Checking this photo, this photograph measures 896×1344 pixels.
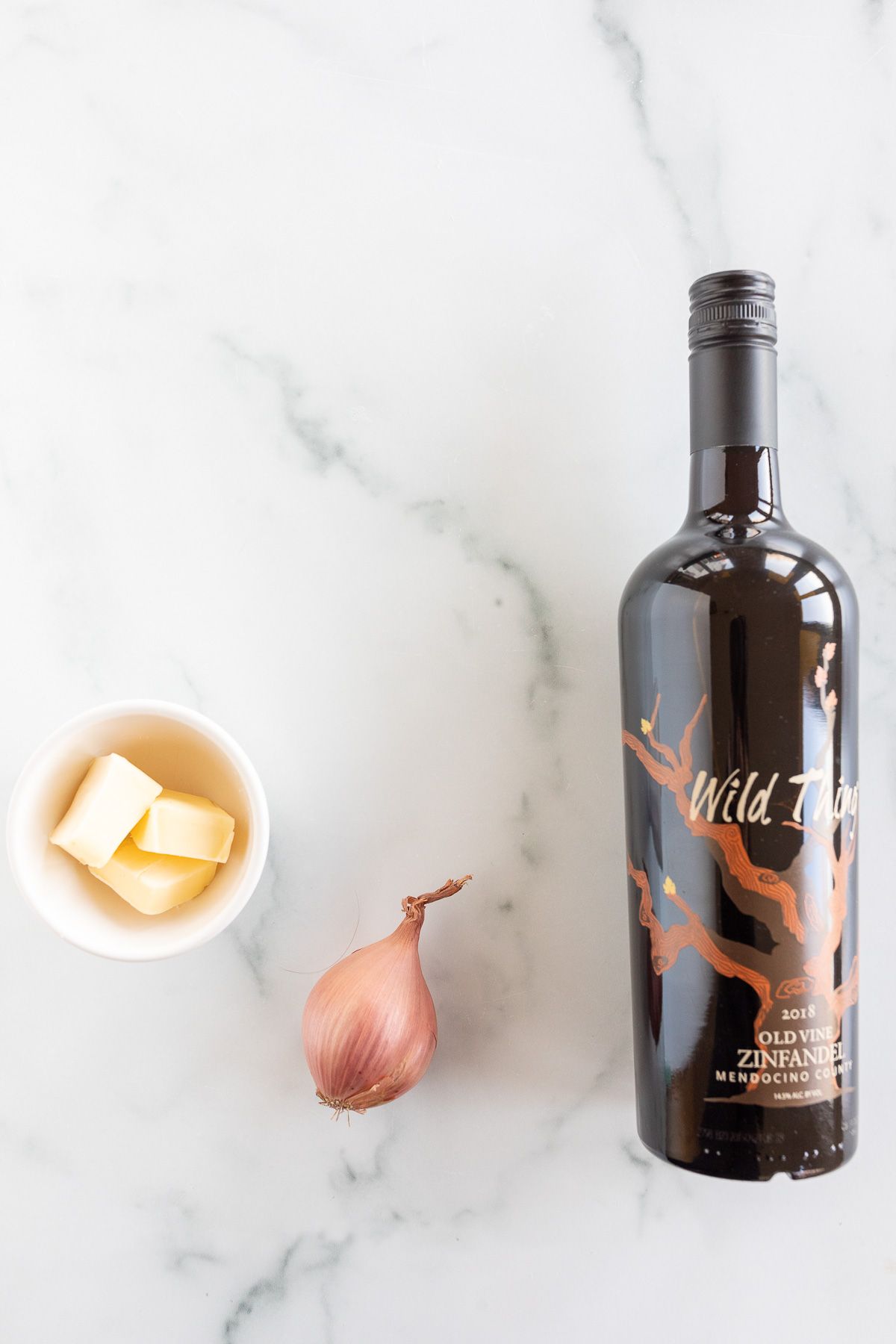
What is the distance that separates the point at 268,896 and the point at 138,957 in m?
0.12

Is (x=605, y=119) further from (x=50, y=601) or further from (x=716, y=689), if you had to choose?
(x=50, y=601)

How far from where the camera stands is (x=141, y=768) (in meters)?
0.70

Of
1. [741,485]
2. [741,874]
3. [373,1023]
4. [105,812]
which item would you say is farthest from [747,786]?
[105,812]

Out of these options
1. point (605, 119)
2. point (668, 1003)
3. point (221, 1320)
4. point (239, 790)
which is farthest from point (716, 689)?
point (221, 1320)

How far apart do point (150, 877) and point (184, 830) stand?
4 centimetres

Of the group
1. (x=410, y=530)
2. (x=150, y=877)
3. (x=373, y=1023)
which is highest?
(x=410, y=530)

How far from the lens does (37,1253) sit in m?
0.72

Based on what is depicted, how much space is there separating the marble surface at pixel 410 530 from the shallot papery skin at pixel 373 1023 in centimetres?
5

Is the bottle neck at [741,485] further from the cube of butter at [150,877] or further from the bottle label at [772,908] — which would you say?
the cube of butter at [150,877]

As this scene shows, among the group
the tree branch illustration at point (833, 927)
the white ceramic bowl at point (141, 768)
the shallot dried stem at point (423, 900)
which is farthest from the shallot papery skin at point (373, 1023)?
the tree branch illustration at point (833, 927)

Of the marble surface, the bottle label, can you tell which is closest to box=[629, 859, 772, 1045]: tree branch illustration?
the bottle label

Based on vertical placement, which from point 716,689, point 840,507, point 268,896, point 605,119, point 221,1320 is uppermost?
point 605,119

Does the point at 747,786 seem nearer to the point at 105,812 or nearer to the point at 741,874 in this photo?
the point at 741,874

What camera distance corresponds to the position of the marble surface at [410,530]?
2.36 feet
